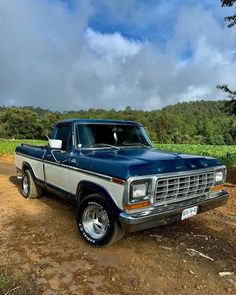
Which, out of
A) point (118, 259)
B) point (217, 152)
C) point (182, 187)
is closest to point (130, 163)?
point (182, 187)

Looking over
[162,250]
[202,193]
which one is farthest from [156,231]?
[202,193]

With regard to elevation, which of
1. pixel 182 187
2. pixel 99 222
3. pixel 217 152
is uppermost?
pixel 182 187

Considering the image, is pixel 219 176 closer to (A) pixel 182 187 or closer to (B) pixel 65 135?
(A) pixel 182 187

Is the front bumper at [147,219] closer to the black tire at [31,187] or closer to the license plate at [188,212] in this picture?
the license plate at [188,212]

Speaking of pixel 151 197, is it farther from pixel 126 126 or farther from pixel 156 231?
pixel 126 126

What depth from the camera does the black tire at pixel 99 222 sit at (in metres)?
4.20

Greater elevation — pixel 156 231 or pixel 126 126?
pixel 126 126

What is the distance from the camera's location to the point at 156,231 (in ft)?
17.0

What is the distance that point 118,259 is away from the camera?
414 cm

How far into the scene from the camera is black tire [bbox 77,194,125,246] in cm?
420

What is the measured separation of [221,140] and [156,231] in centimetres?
8504

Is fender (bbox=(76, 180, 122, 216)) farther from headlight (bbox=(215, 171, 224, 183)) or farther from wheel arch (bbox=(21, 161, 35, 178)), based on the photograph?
wheel arch (bbox=(21, 161, 35, 178))

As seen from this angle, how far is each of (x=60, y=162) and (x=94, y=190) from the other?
1.30 m

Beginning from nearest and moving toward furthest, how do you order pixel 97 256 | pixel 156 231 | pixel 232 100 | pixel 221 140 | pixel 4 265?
pixel 4 265, pixel 97 256, pixel 156 231, pixel 232 100, pixel 221 140
